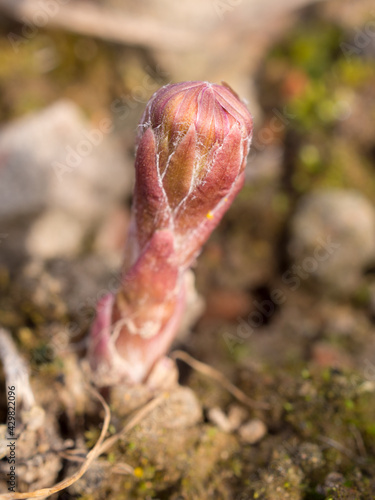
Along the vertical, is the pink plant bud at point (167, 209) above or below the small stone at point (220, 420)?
above

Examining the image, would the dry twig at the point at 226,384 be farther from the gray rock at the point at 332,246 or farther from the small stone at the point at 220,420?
the gray rock at the point at 332,246

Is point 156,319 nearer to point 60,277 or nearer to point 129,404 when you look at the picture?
point 129,404

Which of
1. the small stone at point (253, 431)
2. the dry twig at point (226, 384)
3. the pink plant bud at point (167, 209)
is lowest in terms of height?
the dry twig at point (226, 384)

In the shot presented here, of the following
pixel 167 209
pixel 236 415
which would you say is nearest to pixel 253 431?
pixel 236 415

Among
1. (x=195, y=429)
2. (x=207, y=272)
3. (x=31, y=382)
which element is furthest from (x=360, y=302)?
(x=31, y=382)

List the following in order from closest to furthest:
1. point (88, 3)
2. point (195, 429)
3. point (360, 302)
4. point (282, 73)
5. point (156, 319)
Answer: point (156, 319)
point (195, 429)
point (360, 302)
point (88, 3)
point (282, 73)

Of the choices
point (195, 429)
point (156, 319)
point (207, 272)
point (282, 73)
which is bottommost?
point (207, 272)
